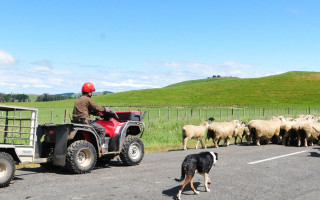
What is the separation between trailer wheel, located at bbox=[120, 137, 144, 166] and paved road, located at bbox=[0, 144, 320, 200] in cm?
24

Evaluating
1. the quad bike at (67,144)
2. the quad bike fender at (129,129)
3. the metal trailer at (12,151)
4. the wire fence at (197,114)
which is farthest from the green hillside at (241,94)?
the metal trailer at (12,151)

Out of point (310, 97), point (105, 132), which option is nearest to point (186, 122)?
point (105, 132)

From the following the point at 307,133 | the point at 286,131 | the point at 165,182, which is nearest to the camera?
the point at 165,182

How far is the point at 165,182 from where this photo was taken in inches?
331

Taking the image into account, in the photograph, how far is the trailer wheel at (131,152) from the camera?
10492 mm

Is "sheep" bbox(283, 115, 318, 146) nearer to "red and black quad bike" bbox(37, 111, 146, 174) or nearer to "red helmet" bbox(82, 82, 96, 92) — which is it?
"red and black quad bike" bbox(37, 111, 146, 174)

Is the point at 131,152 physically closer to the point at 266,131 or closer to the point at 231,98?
the point at 266,131

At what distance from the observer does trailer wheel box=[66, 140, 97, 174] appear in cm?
900

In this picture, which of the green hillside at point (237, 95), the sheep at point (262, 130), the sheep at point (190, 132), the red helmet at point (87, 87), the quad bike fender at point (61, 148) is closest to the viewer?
the quad bike fender at point (61, 148)

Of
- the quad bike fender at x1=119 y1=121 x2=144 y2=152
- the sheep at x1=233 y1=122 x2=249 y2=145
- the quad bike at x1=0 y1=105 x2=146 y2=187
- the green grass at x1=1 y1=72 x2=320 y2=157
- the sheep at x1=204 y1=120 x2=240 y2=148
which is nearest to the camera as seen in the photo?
the quad bike at x1=0 y1=105 x2=146 y2=187

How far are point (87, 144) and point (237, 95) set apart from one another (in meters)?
84.8

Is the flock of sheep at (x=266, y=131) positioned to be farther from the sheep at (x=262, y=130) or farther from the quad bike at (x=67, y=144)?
the quad bike at (x=67, y=144)

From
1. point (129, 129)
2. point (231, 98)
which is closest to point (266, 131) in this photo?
point (129, 129)

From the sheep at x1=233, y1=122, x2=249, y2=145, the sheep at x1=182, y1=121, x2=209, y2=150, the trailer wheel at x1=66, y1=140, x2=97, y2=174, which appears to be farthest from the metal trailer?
the sheep at x1=233, y1=122, x2=249, y2=145
